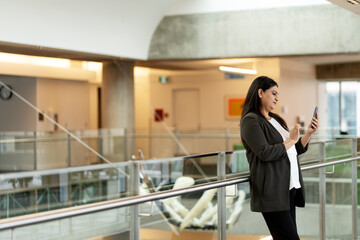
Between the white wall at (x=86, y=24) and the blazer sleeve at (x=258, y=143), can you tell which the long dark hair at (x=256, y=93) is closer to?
the blazer sleeve at (x=258, y=143)

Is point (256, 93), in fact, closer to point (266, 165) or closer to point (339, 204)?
point (266, 165)

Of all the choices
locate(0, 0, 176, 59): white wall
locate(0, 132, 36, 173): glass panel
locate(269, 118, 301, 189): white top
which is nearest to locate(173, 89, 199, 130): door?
locate(0, 0, 176, 59): white wall

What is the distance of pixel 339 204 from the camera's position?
19.7 feet

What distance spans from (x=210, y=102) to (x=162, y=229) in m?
12.9

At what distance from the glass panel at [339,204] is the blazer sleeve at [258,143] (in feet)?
7.24

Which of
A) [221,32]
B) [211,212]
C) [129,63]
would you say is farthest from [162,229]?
[129,63]

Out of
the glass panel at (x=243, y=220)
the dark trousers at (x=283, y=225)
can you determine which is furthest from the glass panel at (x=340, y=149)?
the dark trousers at (x=283, y=225)

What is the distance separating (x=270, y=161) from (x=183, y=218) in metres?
2.52

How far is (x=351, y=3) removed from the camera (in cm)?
539

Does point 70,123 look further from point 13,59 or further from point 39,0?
point 39,0

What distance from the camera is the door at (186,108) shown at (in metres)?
18.4

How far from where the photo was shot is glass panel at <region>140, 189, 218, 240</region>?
15.5ft

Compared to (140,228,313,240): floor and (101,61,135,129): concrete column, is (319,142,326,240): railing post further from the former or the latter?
(101,61,135,129): concrete column

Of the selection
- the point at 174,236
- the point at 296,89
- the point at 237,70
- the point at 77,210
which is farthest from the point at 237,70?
the point at 77,210
